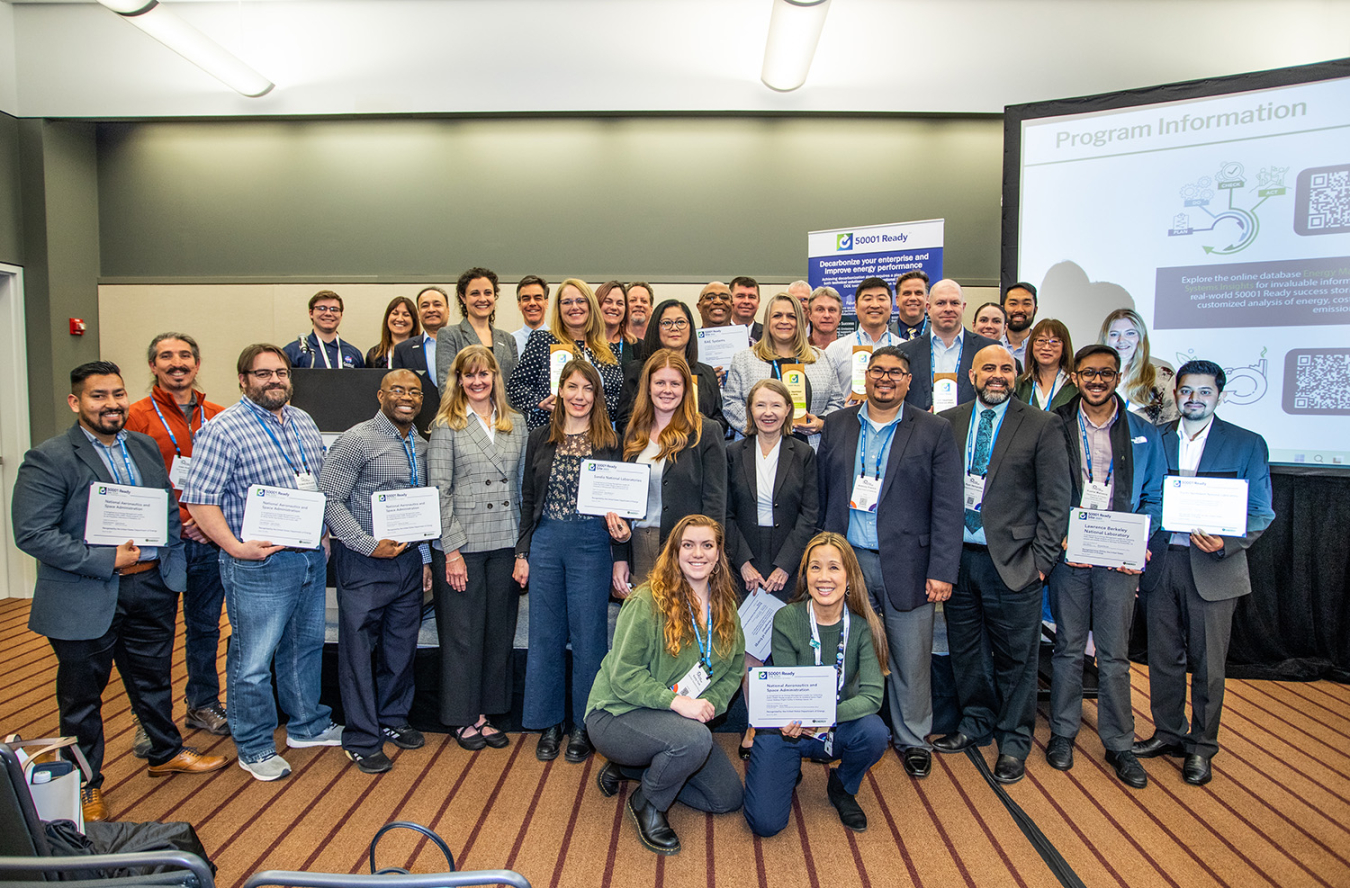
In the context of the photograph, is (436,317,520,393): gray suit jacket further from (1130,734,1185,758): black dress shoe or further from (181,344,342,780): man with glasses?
(1130,734,1185,758): black dress shoe

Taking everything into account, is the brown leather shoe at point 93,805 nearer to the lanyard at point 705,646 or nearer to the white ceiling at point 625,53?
the lanyard at point 705,646

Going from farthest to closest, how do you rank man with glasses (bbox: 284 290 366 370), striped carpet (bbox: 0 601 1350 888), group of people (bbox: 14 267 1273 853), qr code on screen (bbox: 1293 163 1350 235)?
man with glasses (bbox: 284 290 366 370) < qr code on screen (bbox: 1293 163 1350 235) < group of people (bbox: 14 267 1273 853) < striped carpet (bbox: 0 601 1350 888)

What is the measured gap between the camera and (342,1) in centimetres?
579

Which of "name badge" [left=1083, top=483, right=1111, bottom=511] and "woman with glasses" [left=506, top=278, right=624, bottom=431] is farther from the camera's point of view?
"woman with glasses" [left=506, top=278, right=624, bottom=431]

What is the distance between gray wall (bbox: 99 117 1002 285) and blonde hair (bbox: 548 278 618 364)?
269cm

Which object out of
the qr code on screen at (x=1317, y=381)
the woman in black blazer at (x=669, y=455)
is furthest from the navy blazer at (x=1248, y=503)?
the woman in black blazer at (x=669, y=455)

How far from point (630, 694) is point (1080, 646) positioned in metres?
2.10

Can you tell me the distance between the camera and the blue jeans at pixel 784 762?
2600 mm

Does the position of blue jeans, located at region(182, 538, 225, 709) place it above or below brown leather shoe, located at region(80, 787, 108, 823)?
above

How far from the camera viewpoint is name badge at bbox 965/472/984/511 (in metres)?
3.17

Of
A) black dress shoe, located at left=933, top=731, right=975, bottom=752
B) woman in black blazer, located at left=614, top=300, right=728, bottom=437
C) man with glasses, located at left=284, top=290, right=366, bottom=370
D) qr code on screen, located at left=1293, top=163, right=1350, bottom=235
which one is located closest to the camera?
black dress shoe, located at left=933, top=731, right=975, bottom=752

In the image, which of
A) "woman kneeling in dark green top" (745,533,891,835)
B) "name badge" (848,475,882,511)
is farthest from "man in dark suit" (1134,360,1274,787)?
"woman kneeling in dark green top" (745,533,891,835)

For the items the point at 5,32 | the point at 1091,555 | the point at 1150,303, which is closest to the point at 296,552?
the point at 1091,555

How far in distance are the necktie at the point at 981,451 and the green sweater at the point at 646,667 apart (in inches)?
47.8
